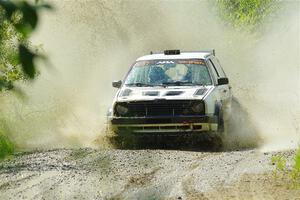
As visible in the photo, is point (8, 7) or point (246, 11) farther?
point (246, 11)

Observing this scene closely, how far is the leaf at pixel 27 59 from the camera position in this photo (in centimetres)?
138

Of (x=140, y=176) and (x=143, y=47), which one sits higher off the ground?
(x=143, y=47)

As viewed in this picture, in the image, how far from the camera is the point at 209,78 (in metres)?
12.0

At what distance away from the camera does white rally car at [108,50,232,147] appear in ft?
35.6

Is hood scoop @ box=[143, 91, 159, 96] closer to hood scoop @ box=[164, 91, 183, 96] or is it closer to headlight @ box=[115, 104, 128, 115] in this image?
hood scoop @ box=[164, 91, 183, 96]

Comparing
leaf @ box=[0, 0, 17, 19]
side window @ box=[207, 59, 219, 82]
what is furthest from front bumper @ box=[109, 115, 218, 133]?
leaf @ box=[0, 0, 17, 19]

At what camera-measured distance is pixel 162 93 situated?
36.5 ft

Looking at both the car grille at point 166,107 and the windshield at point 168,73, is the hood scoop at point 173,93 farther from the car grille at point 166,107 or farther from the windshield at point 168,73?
the windshield at point 168,73

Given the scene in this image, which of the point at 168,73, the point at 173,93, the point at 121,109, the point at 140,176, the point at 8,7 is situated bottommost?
the point at 140,176

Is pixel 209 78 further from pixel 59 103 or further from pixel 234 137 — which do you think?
pixel 59 103

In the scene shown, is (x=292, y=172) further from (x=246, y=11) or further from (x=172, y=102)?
(x=246, y=11)

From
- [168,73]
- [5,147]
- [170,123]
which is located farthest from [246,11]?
[5,147]

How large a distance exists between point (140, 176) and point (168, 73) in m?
4.25

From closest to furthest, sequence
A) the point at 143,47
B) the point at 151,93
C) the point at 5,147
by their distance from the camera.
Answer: the point at 5,147, the point at 151,93, the point at 143,47
